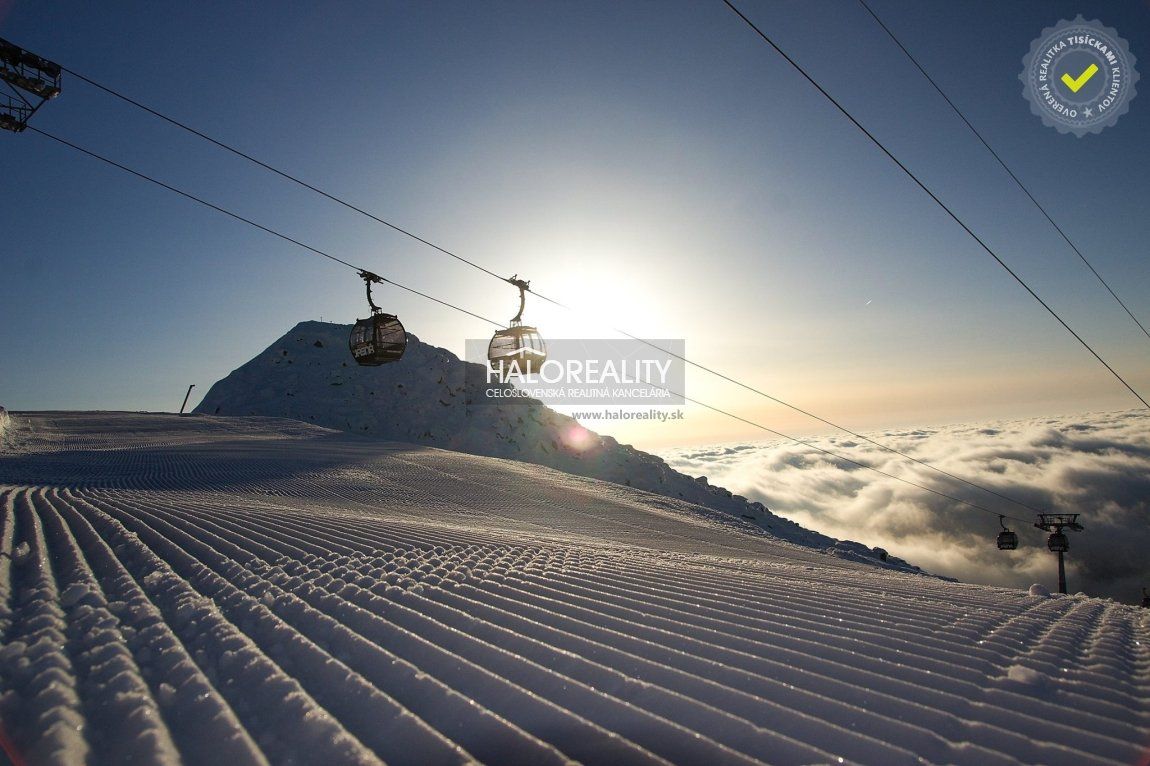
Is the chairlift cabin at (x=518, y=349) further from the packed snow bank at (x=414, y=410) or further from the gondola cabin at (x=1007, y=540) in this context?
the packed snow bank at (x=414, y=410)

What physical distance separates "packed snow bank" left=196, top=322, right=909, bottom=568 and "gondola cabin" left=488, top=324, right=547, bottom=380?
3648 cm

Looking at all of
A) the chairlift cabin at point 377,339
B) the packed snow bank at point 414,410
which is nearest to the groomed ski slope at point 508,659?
the chairlift cabin at point 377,339

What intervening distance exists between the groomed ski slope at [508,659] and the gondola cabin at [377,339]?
28.4 ft

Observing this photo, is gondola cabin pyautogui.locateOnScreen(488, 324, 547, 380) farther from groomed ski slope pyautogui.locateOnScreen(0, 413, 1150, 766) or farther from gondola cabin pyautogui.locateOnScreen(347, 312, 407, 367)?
groomed ski slope pyautogui.locateOnScreen(0, 413, 1150, 766)

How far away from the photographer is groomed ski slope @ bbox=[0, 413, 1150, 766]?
2.26 meters

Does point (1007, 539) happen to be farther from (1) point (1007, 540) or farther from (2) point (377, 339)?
(2) point (377, 339)

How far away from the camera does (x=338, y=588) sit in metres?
4.46

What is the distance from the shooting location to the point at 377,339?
15.2m

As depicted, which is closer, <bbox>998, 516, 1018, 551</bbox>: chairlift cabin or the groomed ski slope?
the groomed ski slope

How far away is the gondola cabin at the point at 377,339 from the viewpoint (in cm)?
1518

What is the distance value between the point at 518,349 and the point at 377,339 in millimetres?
3923

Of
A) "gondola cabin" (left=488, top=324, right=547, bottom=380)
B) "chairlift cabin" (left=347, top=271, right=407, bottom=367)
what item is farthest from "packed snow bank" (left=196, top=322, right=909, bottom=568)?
"chairlift cabin" (left=347, top=271, right=407, bottom=367)

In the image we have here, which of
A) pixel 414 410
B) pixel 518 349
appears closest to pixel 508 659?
pixel 518 349

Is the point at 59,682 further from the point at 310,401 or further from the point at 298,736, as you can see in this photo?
the point at 310,401
